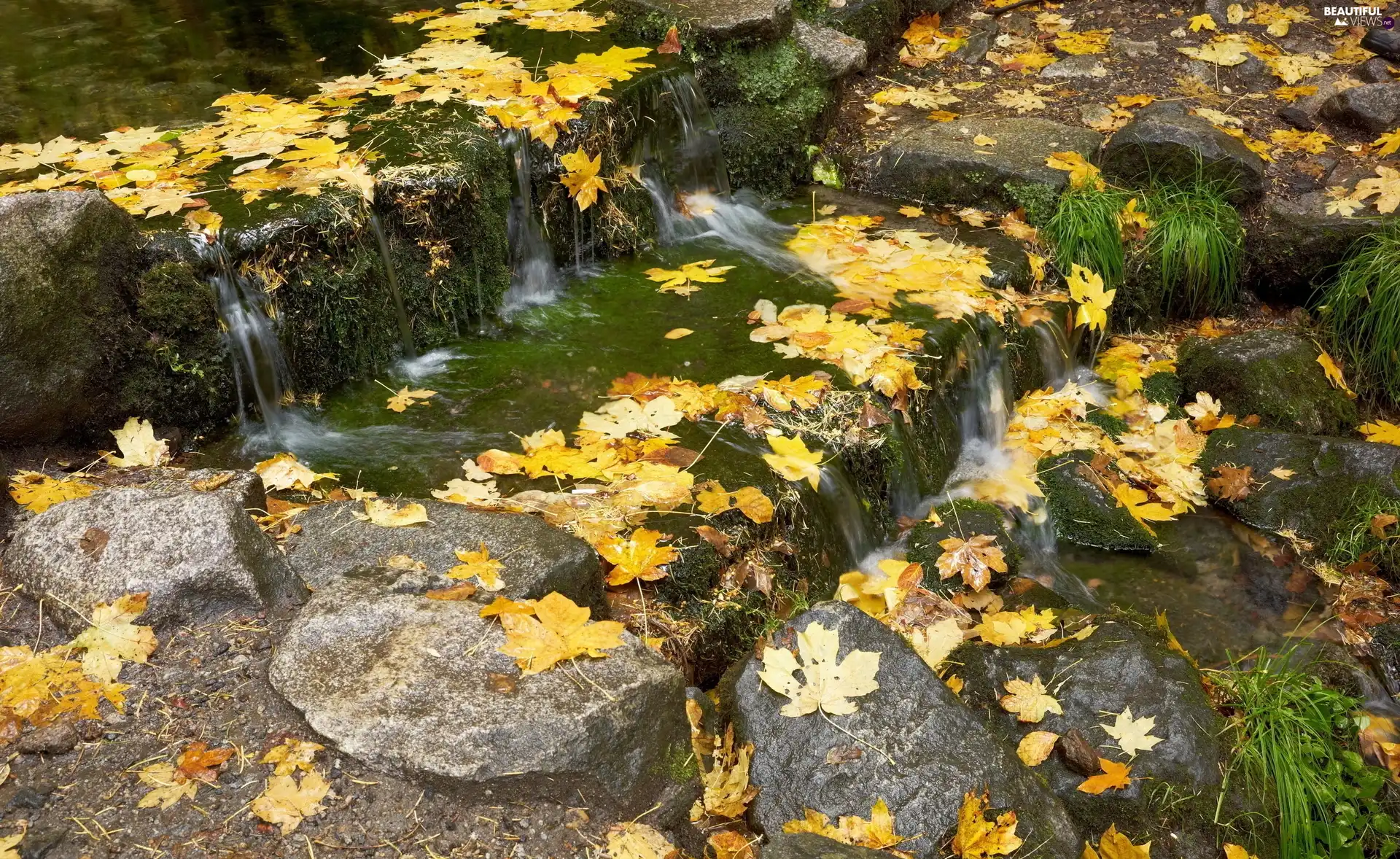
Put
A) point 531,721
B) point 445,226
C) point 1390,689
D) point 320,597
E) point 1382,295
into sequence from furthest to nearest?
point 1382,295, point 445,226, point 1390,689, point 320,597, point 531,721

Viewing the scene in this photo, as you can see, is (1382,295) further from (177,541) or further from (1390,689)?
(177,541)

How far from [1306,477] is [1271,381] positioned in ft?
2.03

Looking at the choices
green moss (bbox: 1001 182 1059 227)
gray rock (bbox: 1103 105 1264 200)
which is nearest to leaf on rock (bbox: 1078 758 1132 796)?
green moss (bbox: 1001 182 1059 227)

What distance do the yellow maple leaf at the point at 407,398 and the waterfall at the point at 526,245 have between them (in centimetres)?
75

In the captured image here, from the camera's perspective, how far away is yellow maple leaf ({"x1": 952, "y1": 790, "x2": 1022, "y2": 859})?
240 centimetres

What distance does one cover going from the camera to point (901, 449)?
4078 millimetres

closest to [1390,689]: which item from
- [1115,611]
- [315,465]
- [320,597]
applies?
[1115,611]

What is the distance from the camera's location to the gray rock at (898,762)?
2.45 metres

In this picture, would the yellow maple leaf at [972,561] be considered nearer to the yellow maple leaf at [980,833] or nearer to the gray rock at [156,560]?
the yellow maple leaf at [980,833]

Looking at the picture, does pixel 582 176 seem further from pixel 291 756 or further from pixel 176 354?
pixel 291 756

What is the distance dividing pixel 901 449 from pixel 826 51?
320 centimetres

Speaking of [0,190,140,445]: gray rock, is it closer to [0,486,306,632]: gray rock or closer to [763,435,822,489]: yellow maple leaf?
[0,486,306,632]: gray rock

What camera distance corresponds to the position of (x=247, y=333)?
3.90m

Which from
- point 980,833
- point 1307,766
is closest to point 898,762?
point 980,833
